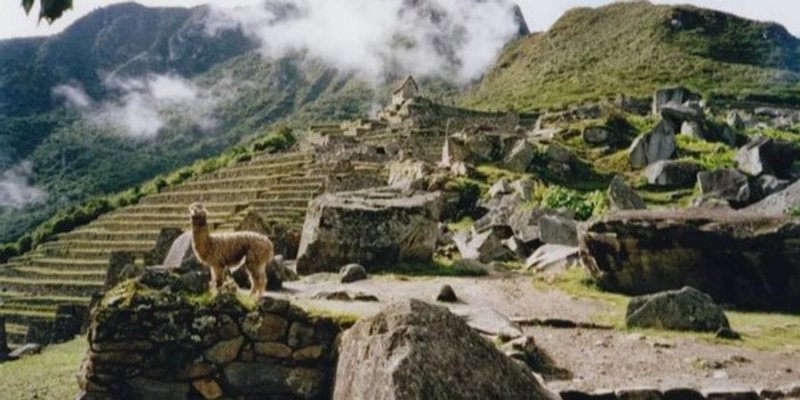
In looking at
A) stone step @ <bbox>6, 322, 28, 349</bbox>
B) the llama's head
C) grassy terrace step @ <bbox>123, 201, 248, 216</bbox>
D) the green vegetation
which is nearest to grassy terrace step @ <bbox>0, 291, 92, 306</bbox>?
stone step @ <bbox>6, 322, 28, 349</bbox>

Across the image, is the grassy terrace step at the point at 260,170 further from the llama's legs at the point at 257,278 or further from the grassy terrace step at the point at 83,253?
the llama's legs at the point at 257,278

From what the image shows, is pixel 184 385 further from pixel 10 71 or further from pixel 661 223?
pixel 10 71

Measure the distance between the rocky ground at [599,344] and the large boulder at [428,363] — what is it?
1.26m

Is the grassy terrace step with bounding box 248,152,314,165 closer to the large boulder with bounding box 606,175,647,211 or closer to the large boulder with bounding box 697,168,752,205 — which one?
the large boulder with bounding box 697,168,752,205

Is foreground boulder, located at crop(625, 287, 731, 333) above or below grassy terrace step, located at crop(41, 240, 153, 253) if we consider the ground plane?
above

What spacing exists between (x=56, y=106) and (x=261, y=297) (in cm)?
14911

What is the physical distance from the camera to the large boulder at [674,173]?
20.0 meters

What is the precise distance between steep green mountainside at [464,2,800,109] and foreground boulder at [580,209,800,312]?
6251cm

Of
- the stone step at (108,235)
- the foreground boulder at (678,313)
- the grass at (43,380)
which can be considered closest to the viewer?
the foreground boulder at (678,313)

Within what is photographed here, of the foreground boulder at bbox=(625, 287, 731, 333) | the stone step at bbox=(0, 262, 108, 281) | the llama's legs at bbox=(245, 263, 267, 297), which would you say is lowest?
the stone step at bbox=(0, 262, 108, 281)

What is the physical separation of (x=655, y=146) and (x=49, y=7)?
21912 mm

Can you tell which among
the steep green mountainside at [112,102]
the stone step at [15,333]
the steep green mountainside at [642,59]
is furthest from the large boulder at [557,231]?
the steep green mountainside at [112,102]

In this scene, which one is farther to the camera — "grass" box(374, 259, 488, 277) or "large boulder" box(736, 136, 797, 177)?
"large boulder" box(736, 136, 797, 177)

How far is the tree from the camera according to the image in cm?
349
